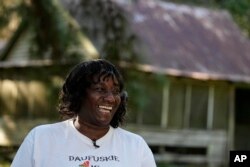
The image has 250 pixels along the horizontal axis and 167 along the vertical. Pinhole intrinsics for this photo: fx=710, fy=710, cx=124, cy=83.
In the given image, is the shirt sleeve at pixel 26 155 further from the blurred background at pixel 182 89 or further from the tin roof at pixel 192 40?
the tin roof at pixel 192 40

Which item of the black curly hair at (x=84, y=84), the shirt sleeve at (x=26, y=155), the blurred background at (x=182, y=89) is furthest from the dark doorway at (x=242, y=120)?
the shirt sleeve at (x=26, y=155)

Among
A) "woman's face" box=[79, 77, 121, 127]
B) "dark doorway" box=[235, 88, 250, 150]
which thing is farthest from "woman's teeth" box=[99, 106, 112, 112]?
"dark doorway" box=[235, 88, 250, 150]

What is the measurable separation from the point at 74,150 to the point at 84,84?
0.99 feet

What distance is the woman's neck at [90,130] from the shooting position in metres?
3.04

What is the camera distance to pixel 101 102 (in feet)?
9.94

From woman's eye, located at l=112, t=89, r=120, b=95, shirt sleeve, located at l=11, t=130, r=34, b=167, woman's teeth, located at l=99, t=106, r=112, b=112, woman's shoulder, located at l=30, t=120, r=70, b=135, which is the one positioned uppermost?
woman's eye, located at l=112, t=89, r=120, b=95

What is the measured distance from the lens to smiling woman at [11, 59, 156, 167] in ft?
9.74

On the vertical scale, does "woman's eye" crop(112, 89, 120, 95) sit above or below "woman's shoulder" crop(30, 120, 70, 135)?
above

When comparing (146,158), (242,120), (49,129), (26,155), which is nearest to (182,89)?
→ (242,120)

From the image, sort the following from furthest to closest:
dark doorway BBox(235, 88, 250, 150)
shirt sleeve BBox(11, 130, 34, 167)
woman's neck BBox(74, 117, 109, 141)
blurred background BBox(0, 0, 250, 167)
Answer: dark doorway BBox(235, 88, 250, 150) → blurred background BBox(0, 0, 250, 167) → woman's neck BBox(74, 117, 109, 141) → shirt sleeve BBox(11, 130, 34, 167)

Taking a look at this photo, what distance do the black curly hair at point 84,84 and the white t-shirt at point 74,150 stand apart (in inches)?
3.6

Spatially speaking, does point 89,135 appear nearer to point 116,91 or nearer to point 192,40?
point 116,91

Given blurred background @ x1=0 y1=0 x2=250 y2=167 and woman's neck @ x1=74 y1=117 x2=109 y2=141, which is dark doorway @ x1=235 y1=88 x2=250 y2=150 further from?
woman's neck @ x1=74 y1=117 x2=109 y2=141

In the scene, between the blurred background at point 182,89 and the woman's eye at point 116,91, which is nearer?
the woman's eye at point 116,91
